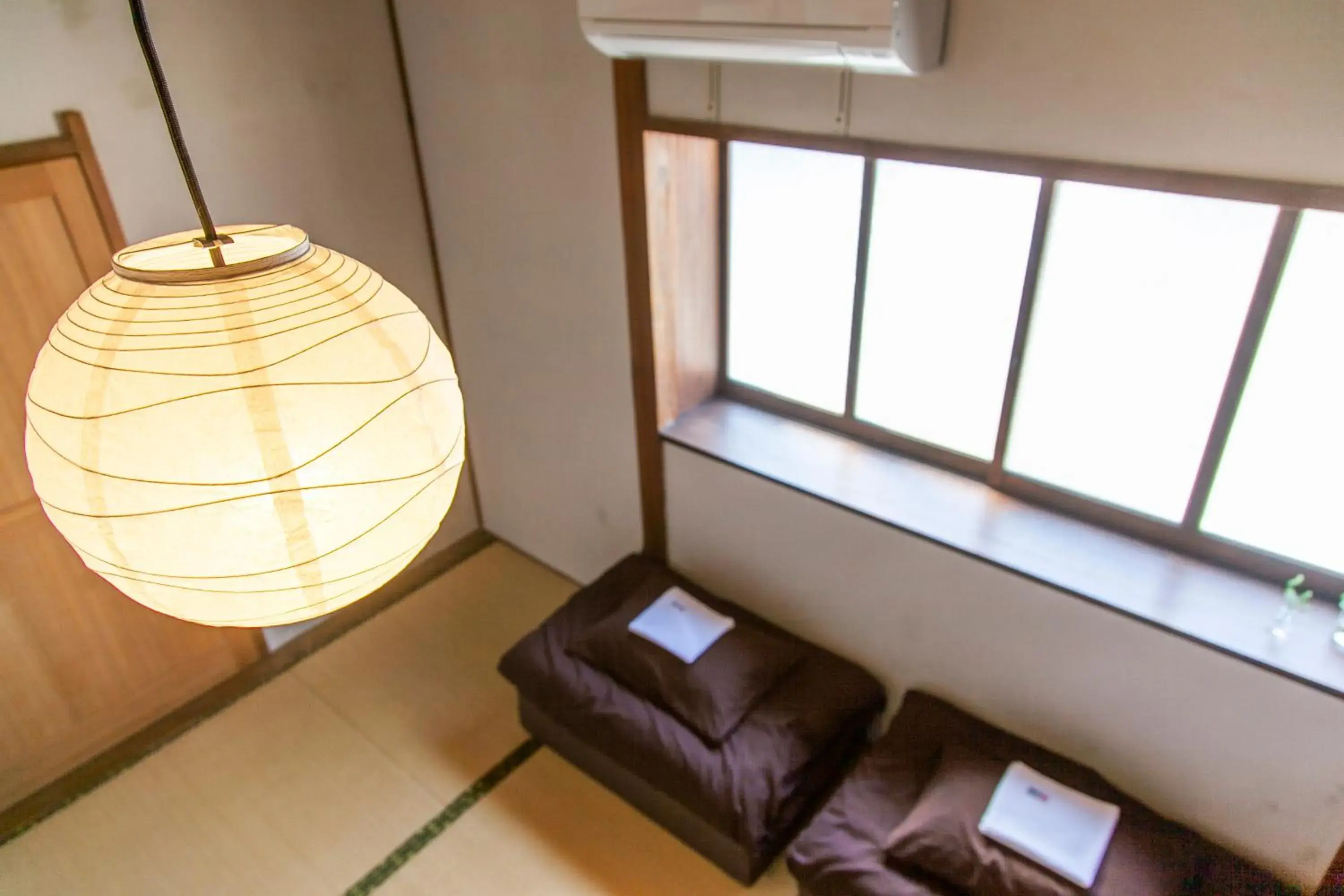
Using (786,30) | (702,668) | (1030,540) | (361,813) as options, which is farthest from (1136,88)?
(361,813)

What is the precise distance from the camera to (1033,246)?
2.11m

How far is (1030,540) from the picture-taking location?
233 cm

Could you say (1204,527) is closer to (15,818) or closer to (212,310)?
(212,310)

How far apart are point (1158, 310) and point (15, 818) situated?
347 centimetres

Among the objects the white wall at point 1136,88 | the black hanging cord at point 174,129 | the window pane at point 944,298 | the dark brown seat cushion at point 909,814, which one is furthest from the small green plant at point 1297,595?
the black hanging cord at point 174,129

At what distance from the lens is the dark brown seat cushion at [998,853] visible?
2031 mm

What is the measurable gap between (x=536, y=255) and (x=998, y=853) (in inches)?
86.0

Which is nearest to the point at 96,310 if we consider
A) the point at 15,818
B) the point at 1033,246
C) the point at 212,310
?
the point at 212,310

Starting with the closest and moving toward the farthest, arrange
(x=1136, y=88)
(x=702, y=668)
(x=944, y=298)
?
(x=1136, y=88) < (x=944, y=298) < (x=702, y=668)

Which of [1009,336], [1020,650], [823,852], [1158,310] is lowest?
[823,852]

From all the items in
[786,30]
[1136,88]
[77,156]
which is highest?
[786,30]

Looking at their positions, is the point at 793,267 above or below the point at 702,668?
above

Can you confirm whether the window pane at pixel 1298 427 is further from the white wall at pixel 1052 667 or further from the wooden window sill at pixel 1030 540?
the white wall at pixel 1052 667

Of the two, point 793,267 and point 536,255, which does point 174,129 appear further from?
point 536,255
